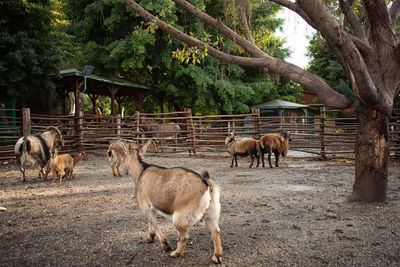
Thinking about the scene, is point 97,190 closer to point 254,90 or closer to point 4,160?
point 4,160

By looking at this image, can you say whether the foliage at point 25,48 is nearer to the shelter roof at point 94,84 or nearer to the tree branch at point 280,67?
the shelter roof at point 94,84

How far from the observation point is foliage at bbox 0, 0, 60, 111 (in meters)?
10.7

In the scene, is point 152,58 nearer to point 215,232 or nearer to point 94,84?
point 94,84

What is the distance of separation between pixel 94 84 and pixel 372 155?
570 inches

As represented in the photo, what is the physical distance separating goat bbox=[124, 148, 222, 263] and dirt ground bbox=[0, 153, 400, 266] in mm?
293

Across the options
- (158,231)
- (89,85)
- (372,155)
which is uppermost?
(89,85)

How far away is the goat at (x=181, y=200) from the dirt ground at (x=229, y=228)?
293 mm

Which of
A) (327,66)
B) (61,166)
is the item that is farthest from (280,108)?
(61,166)

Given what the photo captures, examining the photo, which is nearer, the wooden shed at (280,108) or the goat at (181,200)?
the goat at (181,200)

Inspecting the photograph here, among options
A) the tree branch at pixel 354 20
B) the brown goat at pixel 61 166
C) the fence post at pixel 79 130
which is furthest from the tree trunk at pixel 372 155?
the fence post at pixel 79 130

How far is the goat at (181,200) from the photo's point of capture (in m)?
2.83

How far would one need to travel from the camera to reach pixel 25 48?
36.0ft

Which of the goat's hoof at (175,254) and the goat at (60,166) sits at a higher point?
the goat at (60,166)

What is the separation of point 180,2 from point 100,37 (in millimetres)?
15875
